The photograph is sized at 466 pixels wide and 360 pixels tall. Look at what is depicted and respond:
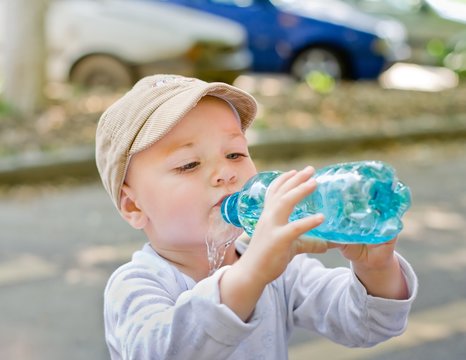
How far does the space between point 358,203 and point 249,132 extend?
643 cm

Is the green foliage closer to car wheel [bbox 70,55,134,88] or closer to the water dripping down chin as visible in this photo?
car wheel [bbox 70,55,134,88]

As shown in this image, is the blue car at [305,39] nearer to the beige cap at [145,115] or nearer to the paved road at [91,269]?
the paved road at [91,269]

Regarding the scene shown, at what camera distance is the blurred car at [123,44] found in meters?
10.3

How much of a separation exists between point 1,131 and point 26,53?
127cm

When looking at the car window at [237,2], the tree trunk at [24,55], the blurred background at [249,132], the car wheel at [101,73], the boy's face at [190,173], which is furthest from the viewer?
the car window at [237,2]

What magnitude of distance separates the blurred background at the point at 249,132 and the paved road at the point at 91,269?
0.01 metres

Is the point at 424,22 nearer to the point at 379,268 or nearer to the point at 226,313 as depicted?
the point at 379,268

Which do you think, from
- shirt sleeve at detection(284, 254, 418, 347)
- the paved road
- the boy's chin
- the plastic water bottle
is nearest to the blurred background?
the paved road

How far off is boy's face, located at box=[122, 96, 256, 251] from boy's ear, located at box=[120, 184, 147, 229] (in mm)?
22

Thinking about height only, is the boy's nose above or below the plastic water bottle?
below

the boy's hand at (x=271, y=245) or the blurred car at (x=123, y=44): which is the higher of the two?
the boy's hand at (x=271, y=245)

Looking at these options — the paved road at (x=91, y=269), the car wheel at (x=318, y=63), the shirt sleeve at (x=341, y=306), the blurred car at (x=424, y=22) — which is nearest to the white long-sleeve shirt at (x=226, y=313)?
the shirt sleeve at (x=341, y=306)

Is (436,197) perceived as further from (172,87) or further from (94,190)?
(172,87)

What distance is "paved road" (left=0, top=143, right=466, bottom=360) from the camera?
4125mm
